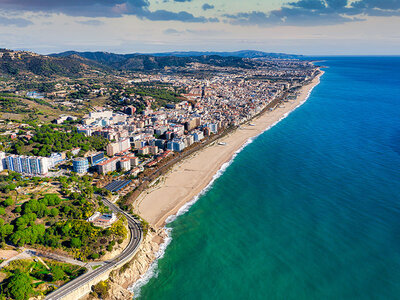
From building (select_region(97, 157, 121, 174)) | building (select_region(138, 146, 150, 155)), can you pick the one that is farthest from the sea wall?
building (select_region(138, 146, 150, 155))

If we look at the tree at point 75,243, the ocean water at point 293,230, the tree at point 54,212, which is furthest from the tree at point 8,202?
the ocean water at point 293,230

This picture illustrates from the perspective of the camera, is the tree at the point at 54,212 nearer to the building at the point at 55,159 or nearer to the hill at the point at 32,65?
the building at the point at 55,159

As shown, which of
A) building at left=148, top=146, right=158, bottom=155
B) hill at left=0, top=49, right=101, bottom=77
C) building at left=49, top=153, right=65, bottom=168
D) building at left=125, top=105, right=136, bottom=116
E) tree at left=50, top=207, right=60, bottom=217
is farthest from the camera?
hill at left=0, top=49, right=101, bottom=77

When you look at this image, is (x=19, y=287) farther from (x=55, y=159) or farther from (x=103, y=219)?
(x=55, y=159)

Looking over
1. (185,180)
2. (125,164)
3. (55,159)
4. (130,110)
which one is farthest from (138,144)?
(130,110)

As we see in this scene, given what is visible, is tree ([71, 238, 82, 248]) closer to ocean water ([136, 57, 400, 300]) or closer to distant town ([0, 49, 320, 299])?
distant town ([0, 49, 320, 299])
